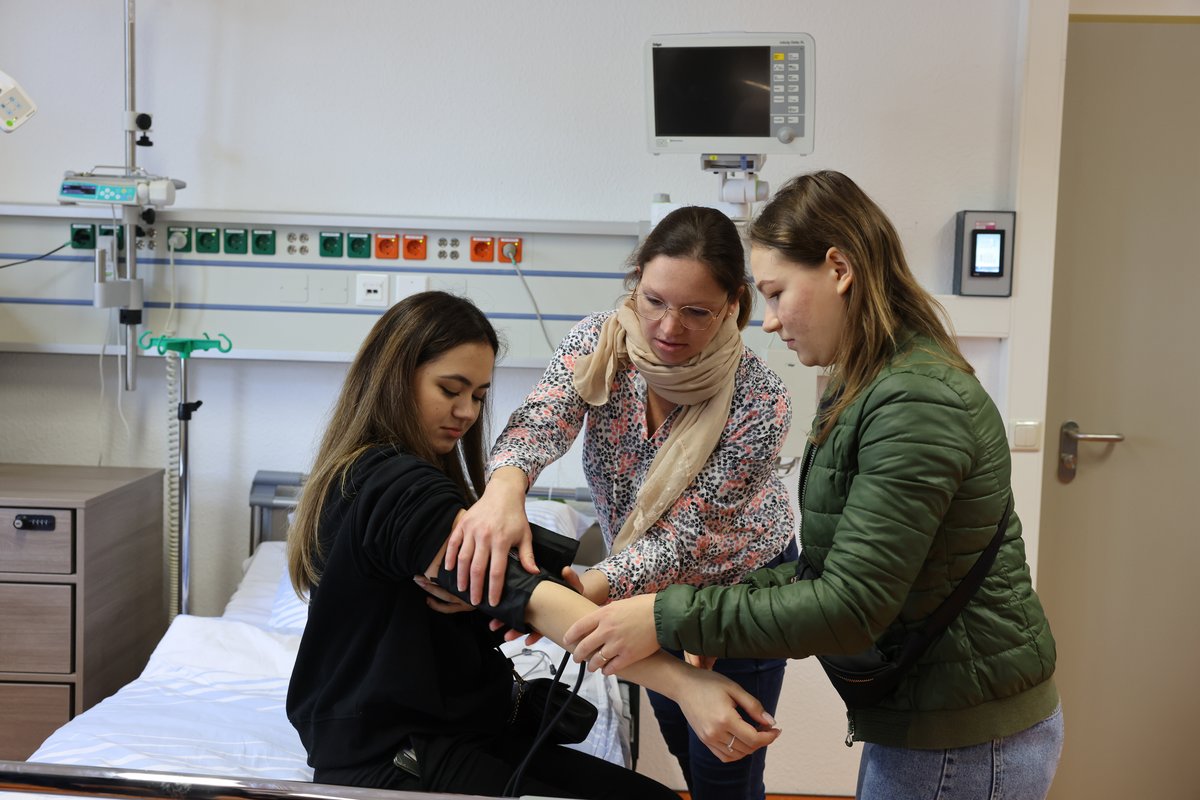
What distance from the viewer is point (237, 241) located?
2.93m

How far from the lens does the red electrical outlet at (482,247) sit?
2939mm

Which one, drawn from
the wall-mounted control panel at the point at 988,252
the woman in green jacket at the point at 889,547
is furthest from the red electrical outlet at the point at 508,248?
the woman in green jacket at the point at 889,547

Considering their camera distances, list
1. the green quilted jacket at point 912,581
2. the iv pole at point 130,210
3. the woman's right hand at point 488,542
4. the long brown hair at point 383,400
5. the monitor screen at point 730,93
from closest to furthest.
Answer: the green quilted jacket at point 912,581
the woman's right hand at point 488,542
the long brown hair at point 383,400
the monitor screen at point 730,93
the iv pole at point 130,210

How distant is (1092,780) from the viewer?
305 centimetres

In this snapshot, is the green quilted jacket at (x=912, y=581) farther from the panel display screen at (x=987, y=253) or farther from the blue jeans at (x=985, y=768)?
the panel display screen at (x=987, y=253)

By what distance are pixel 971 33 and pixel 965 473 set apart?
2.31 meters

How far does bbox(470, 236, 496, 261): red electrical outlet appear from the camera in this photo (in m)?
2.94

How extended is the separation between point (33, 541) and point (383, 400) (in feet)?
5.11

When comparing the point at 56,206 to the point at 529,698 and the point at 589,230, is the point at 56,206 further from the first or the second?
the point at 529,698

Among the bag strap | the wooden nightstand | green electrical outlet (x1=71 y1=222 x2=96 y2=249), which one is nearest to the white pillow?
the wooden nightstand

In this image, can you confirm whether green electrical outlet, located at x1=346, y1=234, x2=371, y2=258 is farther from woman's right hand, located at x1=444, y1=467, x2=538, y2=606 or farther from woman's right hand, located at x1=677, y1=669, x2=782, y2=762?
woman's right hand, located at x1=677, y1=669, x2=782, y2=762

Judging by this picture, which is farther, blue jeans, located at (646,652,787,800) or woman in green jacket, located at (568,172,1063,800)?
blue jeans, located at (646,652,787,800)

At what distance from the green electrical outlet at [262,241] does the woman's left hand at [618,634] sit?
2.08m

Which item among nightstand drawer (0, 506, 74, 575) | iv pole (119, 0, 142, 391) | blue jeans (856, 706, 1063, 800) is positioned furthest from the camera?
iv pole (119, 0, 142, 391)
